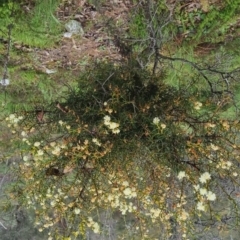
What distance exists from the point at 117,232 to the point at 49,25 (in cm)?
242

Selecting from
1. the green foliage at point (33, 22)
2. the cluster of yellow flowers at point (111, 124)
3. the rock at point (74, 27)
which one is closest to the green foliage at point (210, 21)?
the rock at point (74, 27)

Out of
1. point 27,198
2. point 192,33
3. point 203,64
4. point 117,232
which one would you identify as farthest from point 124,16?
point 117,232

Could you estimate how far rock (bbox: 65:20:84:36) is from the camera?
2615 millimetres

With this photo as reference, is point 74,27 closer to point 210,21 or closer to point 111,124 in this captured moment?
point 210,21

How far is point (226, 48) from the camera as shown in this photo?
2.63 m

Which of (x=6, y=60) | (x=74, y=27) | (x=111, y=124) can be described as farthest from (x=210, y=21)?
(x=6, y=60)

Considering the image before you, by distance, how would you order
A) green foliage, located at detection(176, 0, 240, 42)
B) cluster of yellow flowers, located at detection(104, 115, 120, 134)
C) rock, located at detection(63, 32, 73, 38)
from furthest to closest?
rock, located at detection(63, 32, 73, 38) → green foliage, located at detection(176, 0, 240, 42) → cluster of yellow flowers, located at detection(104, 115, 120, 134)

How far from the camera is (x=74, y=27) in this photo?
2.64 m

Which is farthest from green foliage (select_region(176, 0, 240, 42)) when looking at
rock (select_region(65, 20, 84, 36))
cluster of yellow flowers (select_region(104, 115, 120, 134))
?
cluster of yellow flowers (select_region(104, 115, 120, 134))

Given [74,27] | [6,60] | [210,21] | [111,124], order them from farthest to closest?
[6,60]
[74,27]
[210,21]
[111,124]

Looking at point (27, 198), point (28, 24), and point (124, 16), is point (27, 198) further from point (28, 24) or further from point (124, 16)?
point (124, 16)

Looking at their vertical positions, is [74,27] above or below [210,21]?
below

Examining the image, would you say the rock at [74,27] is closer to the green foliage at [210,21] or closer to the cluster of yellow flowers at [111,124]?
the green foliage at [210,21]

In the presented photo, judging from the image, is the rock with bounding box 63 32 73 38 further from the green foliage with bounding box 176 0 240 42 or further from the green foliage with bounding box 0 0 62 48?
the green foliage with bounding box 176 0 240 42
